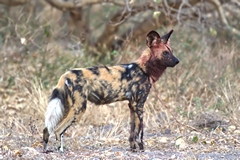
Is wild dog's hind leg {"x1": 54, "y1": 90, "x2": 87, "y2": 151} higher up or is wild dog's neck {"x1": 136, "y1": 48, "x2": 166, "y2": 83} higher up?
wild dog's neck {"x1": 136, "y1": 48, "x2": 166, "y2": 83}

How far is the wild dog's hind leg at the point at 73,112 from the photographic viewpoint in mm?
5125

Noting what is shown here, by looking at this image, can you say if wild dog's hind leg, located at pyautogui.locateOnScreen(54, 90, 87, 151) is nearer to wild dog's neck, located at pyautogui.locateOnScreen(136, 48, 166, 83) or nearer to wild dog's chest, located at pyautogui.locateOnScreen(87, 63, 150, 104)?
wild dog's chest, located at pyautogui.locateOnScreen(87, 63, 150, 104)

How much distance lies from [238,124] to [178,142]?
3.38ft

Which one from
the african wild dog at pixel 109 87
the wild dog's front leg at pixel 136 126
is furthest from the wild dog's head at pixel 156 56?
the wild dog's front leg at pixel 136 126

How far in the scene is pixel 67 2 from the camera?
10688mm

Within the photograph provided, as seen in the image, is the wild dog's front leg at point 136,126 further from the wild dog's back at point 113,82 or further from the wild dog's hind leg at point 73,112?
the wild dog's hind leg at point 73,112

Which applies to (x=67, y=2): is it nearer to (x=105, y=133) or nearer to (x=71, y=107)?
(x=105, y=133)

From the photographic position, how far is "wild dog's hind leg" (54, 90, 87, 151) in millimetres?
5125

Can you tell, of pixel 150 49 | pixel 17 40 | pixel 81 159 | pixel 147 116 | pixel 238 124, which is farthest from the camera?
pixel 17 40

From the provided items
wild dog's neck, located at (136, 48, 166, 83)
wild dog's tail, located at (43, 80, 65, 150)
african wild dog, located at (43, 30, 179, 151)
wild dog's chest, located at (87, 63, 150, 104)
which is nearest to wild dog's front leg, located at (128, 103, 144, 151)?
african wild dog, located at (43, 30, 179, 151)

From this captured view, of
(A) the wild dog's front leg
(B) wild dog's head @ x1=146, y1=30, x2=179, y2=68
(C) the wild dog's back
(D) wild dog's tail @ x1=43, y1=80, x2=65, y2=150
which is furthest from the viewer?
(A) the wild dog's front leg

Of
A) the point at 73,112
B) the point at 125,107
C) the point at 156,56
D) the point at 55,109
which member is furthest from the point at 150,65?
→ the point at 125,107

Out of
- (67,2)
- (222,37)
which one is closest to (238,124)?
(67,2)

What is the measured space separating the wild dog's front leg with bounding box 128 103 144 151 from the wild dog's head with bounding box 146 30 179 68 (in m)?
0.52
